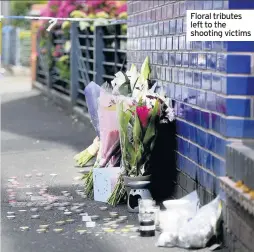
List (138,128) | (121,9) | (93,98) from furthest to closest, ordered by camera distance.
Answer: (121,9)
(93,98)
(138,128)

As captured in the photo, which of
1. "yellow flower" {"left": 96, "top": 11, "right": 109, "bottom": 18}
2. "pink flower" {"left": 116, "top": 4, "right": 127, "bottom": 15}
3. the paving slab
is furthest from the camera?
"pink flower" {"left": 116, "top": 4, "right": 127, "bottom": 15}

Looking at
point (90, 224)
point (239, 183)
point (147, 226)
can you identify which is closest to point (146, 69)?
point (90, 224)

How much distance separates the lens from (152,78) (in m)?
8.64

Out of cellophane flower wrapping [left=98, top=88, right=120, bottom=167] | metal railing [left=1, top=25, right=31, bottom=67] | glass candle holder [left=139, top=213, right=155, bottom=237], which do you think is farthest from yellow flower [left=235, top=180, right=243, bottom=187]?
metal railing [left=1, top=25, right=31, bottom=67]

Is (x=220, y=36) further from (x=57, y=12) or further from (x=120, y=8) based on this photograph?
(x=57, y=12)

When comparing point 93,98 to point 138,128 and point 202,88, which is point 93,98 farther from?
point 202,88

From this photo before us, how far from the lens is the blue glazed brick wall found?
584cm

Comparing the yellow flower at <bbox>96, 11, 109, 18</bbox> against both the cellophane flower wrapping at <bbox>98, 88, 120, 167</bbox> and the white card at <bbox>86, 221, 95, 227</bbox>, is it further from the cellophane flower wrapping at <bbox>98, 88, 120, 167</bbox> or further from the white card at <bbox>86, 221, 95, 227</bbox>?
the white card at <bbox>86, 221, 95, 227</bbox>

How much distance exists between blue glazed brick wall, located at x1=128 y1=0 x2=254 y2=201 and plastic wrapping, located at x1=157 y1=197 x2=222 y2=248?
25 cm

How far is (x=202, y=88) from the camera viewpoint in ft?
21.4

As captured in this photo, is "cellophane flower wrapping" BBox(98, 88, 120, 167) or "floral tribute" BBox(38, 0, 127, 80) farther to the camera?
"floral tribute" BBox(38, 0, 127, 80)

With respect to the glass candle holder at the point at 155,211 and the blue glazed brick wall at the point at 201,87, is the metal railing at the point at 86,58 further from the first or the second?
the glass candle holder at the point at 155,211

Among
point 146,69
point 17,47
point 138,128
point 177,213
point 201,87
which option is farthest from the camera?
point 17,47

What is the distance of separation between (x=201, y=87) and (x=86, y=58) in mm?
9189
